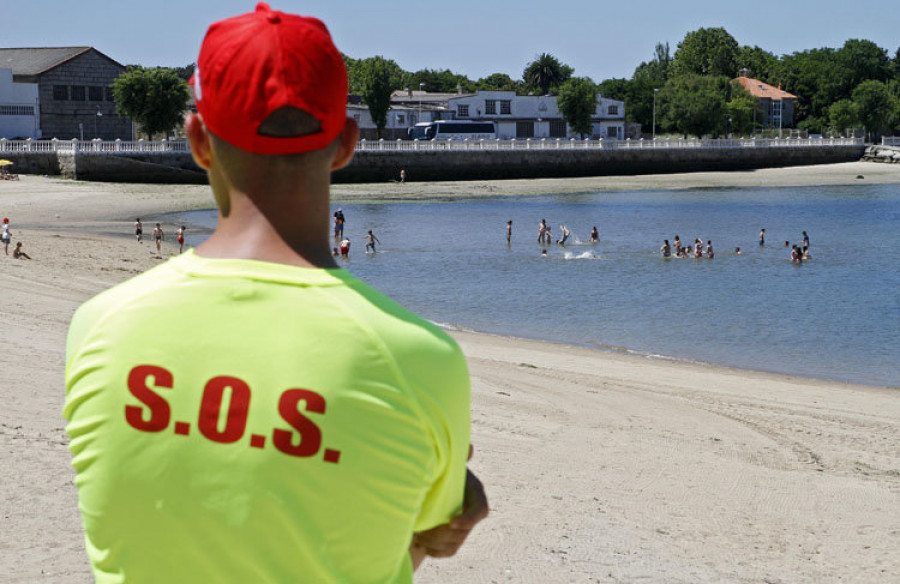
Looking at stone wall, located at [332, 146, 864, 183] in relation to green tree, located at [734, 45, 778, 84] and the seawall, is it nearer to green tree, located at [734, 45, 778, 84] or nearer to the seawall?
Answer: the seawall

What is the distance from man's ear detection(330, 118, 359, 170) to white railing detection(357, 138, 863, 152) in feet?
248

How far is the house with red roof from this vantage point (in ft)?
443

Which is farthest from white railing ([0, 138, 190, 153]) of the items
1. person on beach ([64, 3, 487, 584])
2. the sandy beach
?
person on beach ([64, 3, 487, 584])

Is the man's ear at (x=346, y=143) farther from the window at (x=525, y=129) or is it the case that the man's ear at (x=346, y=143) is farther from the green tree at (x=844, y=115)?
the green tree at (x=844, y=115)

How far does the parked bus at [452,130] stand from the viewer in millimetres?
101688

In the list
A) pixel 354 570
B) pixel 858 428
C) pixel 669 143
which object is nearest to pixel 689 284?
pixel 858 428

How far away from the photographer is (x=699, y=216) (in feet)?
195

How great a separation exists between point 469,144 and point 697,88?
155ft

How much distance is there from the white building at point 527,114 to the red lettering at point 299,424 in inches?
4469

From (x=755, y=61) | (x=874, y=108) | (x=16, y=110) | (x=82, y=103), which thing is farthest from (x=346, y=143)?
(x=755, y=61)

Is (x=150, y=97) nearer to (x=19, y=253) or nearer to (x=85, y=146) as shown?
(x=85, y=146)

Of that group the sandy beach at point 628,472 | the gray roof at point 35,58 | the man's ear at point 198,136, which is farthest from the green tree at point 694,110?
the man's ear at point 198,136

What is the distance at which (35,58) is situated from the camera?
8138 cm

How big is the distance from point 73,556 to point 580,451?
501cm
